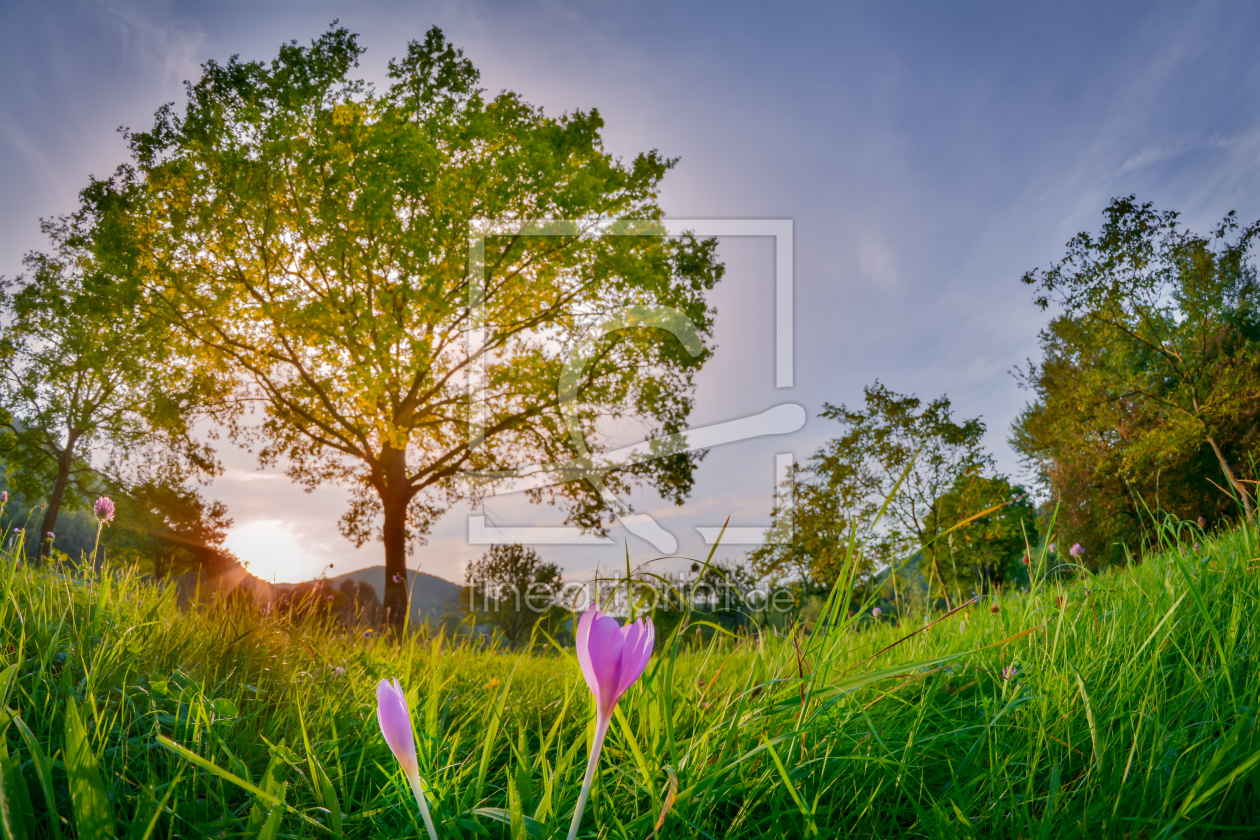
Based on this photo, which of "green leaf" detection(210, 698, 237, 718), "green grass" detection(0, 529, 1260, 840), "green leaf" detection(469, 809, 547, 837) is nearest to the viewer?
"green leaf" detection(469, 809, 547, 837)

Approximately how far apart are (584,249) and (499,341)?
11.1ft

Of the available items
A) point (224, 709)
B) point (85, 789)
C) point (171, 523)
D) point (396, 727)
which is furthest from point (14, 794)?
point (171, 523)

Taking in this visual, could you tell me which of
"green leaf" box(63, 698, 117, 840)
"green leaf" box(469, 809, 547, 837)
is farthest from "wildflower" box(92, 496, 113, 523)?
"green leaf" box(469, 809, 547, 837)

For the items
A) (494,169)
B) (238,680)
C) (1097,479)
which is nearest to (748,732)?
(238,680)

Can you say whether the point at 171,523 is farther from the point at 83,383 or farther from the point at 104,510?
the point at 104,510

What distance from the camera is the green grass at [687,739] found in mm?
1143

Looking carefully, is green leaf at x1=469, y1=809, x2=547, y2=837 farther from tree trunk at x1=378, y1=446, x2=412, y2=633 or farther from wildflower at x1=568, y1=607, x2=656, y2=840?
tree trunk at x1=378, y1=446, x2=412, y2=633

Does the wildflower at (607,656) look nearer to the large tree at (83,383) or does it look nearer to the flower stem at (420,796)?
the flower stem at (420,796)

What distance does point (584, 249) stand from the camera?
14.7 metres

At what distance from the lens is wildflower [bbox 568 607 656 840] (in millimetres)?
650

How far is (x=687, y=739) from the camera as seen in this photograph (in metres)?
1.85

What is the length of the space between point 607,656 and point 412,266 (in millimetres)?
13563

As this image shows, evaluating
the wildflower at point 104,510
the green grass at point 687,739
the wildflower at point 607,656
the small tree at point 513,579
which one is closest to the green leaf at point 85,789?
the green grass at point 687,739

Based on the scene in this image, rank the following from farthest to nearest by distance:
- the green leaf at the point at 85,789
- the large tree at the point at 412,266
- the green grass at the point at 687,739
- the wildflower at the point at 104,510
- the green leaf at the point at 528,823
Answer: the large tree at the point at 412,266 < the wildflower at the point at 104,510 < the green grass at the point at 687,739 < the green leaf at the point at 528,823 < the green leaf at the point at 85,789
